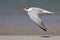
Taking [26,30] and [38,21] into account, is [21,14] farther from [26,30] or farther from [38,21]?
[38,21]

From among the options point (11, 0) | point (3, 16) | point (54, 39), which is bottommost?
point (54, 39)

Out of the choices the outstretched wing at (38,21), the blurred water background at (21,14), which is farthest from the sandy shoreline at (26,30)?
the outstretched wing at (38,21)

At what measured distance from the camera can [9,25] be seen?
519 centimetres

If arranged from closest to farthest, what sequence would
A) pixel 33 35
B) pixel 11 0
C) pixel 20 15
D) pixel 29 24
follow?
pixel 33 35, pixel 29 24, pixel 20 15, pixel 11 0

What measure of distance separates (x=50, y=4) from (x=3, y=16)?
1050mm

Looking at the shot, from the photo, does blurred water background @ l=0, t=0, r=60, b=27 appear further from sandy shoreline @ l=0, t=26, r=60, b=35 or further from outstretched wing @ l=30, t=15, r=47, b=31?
outstretched wing @ l=30, t=15, r=47, b=31

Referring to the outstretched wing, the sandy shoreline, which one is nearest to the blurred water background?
the sandy shoreline

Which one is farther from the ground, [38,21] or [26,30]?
[26,30]

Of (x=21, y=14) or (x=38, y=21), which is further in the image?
(x=21, y=14)

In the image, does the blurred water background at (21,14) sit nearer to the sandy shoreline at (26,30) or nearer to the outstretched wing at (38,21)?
the sandy shoreline at (26,30)

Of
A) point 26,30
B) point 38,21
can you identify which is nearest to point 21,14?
point 26,30

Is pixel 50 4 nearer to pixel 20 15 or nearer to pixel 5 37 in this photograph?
pixel 20 15

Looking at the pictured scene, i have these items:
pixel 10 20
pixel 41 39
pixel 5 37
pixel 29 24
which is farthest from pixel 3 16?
pixel 41 39

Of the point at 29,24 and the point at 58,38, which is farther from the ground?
the point at 29,24
